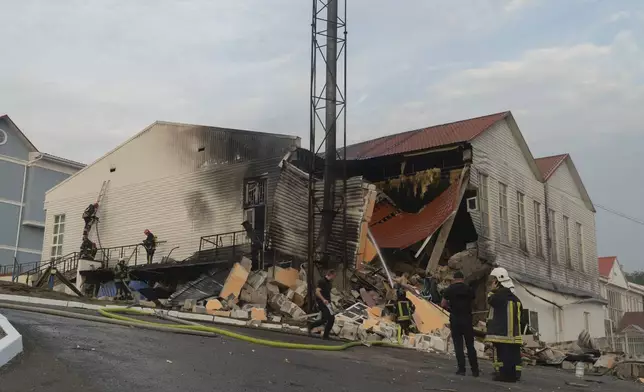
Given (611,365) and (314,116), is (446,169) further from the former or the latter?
(611,365)

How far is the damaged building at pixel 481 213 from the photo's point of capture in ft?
69.4

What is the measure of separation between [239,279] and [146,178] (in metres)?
8.91

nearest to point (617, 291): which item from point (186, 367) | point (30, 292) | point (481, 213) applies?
point (481, 213)

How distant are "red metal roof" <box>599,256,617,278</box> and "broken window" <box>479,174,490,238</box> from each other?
860 inches

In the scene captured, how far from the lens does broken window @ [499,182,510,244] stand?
23453 millimetres

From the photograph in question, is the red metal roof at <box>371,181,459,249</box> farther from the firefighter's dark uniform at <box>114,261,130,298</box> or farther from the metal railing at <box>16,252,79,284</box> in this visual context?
the metal railing at <box>16,252,79,284</box>

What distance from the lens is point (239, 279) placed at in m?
18.8

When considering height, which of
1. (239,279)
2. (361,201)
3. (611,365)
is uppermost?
(361,201)

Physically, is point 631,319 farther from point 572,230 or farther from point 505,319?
point 505,319

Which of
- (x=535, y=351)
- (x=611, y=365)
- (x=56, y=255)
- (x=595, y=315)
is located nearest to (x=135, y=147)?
(x=56, y=255)

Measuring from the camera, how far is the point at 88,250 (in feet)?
84.7

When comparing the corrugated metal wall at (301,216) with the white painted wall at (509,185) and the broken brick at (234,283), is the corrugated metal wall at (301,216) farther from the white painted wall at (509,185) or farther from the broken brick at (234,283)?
the white painted wall at (509,185)

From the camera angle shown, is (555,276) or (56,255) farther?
(56,255)

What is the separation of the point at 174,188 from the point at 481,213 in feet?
37.5
